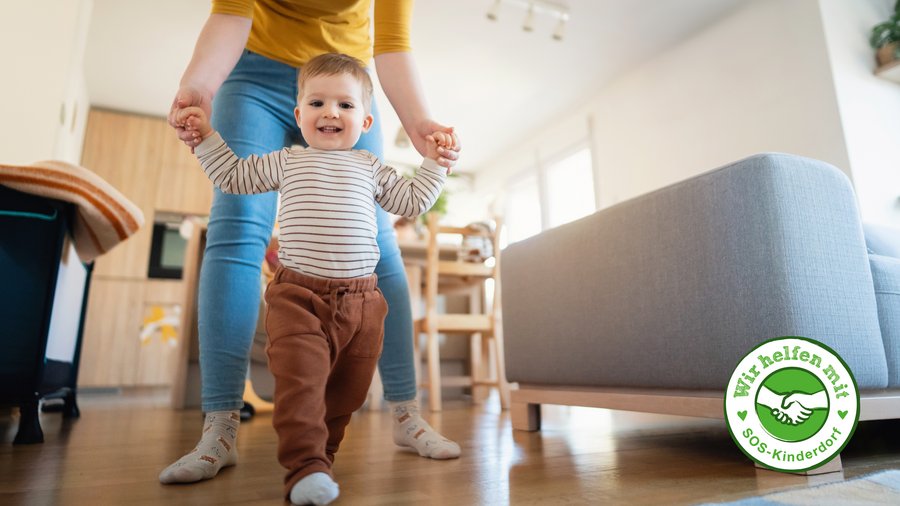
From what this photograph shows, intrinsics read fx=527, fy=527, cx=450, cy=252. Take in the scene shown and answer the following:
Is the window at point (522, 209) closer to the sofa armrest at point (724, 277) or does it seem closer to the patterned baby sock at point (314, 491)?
the sofa armrest at point (724, 277)

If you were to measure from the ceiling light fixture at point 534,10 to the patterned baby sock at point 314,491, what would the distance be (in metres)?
3.29

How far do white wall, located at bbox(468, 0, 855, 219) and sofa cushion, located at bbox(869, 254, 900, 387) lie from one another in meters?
2.16

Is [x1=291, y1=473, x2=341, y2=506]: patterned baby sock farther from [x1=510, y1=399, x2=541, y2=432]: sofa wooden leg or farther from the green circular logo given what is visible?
[x1=510, y1=399, x2=541, y2=432]: sofa wooden leg

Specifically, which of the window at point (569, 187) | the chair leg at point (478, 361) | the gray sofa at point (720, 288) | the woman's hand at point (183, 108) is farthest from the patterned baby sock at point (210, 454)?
the window at point (569, 187)

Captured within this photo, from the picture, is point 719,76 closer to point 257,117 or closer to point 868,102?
point 868,102

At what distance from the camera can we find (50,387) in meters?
1.45

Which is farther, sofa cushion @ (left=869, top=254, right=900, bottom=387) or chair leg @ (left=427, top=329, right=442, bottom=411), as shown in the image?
chair leg @ (left=427, top=329, right=442, bottom=411)

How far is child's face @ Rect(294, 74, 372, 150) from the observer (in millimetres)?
801

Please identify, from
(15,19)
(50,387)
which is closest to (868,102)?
(50,387)

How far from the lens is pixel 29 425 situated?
4.02ft

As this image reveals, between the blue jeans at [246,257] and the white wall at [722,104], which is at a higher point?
the white wall at [722,104]

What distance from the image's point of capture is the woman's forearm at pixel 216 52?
0.85 m

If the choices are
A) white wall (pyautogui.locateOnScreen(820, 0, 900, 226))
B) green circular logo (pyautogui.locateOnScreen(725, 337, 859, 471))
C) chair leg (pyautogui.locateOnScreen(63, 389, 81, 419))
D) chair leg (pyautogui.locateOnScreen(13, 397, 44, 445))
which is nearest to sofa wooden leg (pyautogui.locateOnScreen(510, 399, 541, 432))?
green circular logo (pyautogui.locateOnScreen(725, 337, 859, 471))

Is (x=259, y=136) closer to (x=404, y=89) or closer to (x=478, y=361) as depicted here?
(x=404, y=89)
